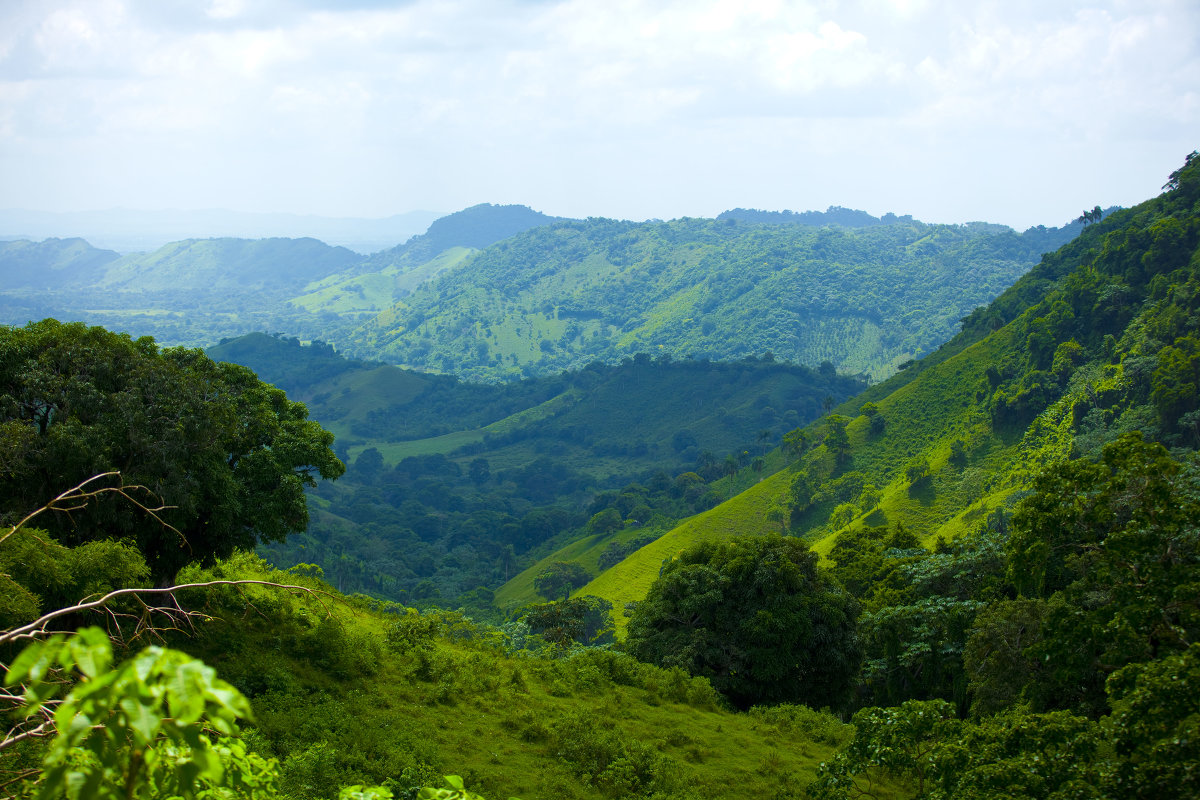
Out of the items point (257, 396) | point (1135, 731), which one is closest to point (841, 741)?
point (1135, 731)

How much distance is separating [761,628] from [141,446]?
712 inches

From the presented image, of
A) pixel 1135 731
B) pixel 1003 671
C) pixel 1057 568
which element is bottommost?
pixel 1003 671

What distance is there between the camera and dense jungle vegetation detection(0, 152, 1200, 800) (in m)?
5.40

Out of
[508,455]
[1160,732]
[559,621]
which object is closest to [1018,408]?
[559,621]

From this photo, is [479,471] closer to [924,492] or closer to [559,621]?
[924,492]

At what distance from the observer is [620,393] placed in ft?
505

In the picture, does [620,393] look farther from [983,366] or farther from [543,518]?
[983,366]

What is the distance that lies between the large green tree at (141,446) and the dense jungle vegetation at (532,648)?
7 cm

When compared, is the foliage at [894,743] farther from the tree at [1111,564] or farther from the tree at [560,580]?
the tree at [560,580]

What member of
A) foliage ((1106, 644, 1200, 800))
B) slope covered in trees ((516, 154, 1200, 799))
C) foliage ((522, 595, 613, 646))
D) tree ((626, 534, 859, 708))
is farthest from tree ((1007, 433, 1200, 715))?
foliage ((522, 595, 613, 646))

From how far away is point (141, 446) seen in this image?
16281 mm

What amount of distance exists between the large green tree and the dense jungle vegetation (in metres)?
0.07

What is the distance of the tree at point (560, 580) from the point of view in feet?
238

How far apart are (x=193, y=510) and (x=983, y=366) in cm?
6571
